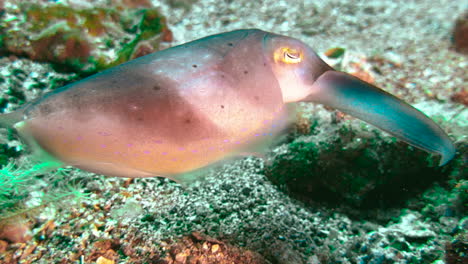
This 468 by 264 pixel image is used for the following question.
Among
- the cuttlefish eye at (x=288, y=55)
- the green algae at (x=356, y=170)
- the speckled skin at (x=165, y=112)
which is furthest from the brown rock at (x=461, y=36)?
the speckled skin at (x=165, y=112)

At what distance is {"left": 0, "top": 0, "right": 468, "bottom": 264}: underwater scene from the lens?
4.20 ft

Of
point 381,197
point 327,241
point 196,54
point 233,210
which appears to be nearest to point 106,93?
point 196,54

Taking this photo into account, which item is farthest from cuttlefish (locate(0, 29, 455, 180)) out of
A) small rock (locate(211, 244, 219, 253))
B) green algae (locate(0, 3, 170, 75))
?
green algae (locate(0, 3, 170, 75))

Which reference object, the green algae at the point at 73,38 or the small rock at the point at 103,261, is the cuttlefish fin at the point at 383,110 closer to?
the small rock at the point at 103,261

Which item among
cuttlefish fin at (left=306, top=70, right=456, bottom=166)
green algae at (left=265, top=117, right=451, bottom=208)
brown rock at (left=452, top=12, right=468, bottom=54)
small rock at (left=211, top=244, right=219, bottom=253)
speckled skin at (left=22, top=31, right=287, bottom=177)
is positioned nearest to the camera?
speckled skin at (left=22, top=31, right=287, bottom=177)

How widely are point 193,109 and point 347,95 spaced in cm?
94

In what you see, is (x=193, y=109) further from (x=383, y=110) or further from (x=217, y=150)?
(x=383, y=110)

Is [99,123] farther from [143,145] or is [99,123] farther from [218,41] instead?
[218,41]

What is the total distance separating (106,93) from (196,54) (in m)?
0.52

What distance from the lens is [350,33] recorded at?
223 inches

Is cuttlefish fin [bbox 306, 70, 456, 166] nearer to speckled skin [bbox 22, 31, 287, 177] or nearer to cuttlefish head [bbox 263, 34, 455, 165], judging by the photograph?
cuttlefish head [bbox 263, 34, 455, 165]

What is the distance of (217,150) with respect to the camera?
1.39m

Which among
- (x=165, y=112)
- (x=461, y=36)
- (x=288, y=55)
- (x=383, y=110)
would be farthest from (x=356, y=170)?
(x=461, y=36)

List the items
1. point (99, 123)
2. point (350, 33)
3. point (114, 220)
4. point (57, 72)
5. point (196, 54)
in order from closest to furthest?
point (99, 123) < point (196, 54) < point (114, 220) < point (57, 72) < point (350, 33)
